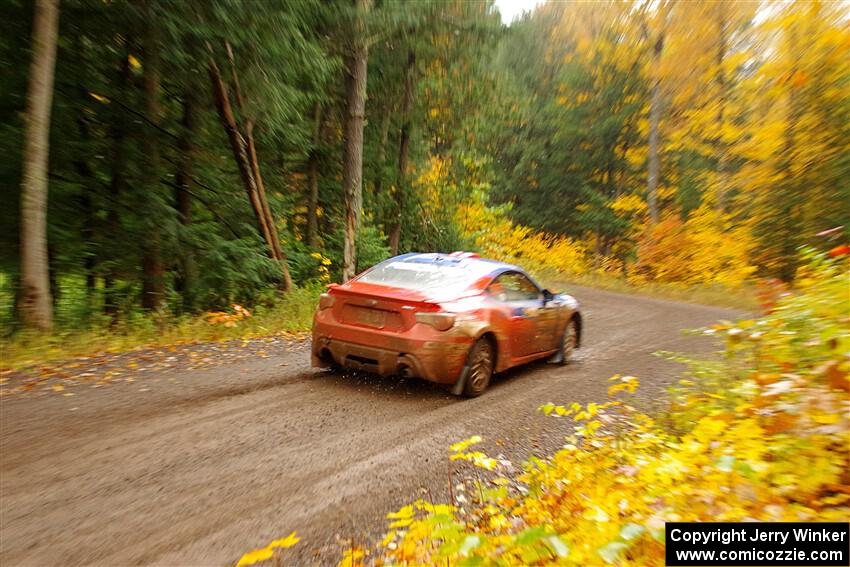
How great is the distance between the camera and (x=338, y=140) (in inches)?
587

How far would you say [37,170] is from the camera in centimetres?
696

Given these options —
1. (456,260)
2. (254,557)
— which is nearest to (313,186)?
(456,260)

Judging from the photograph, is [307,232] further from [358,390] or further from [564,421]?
[564,421]

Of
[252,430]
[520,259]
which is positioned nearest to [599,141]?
[520,259]

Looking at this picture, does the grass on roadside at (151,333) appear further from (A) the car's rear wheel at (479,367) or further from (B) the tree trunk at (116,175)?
(A) the car's rear wheel at (479,367)

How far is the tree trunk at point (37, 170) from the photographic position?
22.6ft

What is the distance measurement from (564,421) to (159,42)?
880cm

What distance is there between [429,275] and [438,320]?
0.93 m

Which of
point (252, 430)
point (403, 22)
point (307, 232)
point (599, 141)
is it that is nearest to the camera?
point (252, 430)

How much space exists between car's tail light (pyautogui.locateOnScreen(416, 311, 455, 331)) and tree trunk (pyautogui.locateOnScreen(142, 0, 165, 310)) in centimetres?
636

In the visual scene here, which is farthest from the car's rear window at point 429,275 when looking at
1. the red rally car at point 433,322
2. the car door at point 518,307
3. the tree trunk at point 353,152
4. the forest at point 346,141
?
the tree trunk at point 353,152

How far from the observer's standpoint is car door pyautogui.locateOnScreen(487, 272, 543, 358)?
615cm

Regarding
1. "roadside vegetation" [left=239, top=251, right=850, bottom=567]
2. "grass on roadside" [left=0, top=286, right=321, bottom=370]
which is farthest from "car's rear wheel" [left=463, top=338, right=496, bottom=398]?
"grass on roadside" [left=0, top=286, right=321, bottom=370]

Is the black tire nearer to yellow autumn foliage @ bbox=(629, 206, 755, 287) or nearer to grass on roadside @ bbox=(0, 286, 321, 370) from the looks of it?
grass on roadside @ bbox=(0, 286, 321, 370)
